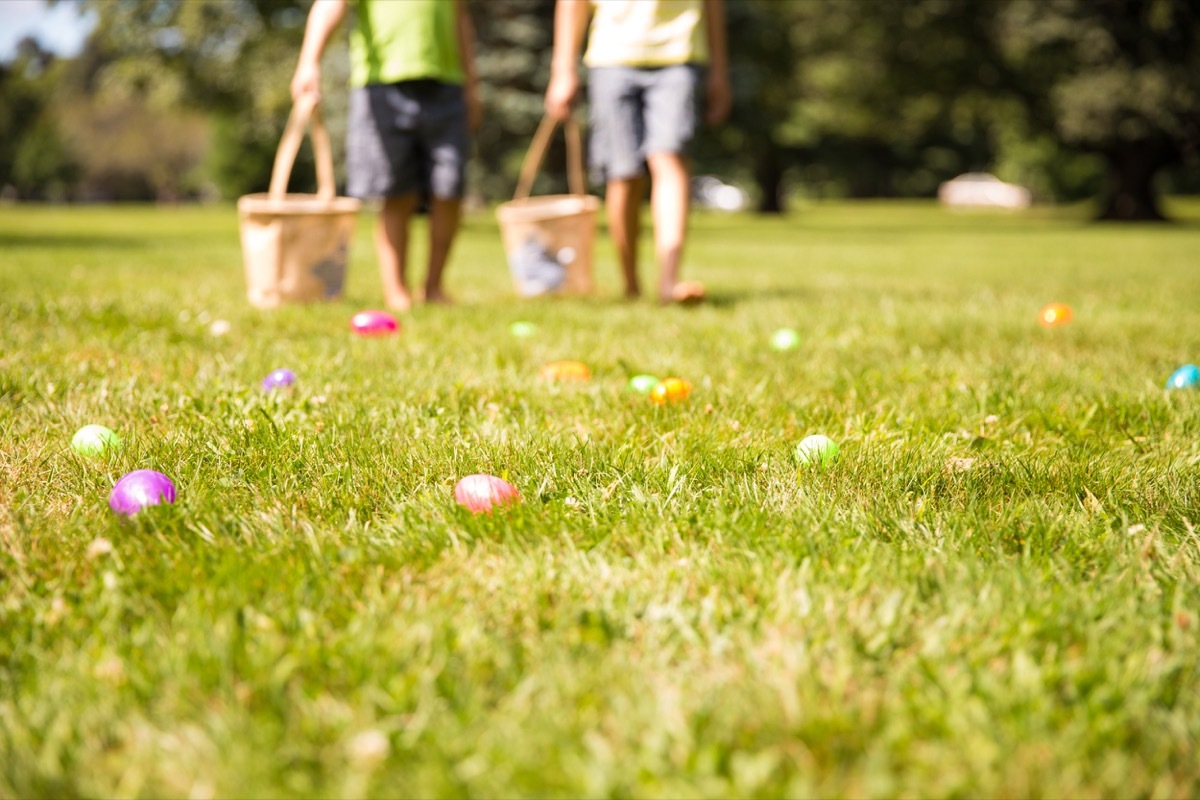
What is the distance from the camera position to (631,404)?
271 centimetres

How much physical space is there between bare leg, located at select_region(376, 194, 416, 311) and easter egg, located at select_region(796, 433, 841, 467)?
3037mm

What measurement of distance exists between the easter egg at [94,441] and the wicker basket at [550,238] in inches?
128

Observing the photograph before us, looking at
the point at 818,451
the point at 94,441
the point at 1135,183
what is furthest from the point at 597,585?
the point at 1135,183

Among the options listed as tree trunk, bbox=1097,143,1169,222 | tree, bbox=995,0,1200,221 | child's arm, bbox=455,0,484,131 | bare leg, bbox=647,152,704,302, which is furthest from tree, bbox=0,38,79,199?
bare leg, bbox=647,152,704,302

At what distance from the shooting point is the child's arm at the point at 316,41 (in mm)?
4582

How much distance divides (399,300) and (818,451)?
120 inches

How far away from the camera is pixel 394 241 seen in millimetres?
4930

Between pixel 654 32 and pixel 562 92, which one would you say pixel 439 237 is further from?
pixel 654 32

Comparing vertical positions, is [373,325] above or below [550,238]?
below

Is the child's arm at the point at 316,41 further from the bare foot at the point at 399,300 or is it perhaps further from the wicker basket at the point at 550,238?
the wicker basket at the point at 550,238

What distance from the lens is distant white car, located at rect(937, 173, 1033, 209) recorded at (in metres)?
60.5

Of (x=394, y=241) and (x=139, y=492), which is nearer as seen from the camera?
(x=139, y=492)

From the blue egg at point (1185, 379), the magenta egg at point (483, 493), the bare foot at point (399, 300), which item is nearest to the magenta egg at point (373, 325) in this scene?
the bare foot at point (399, 300)

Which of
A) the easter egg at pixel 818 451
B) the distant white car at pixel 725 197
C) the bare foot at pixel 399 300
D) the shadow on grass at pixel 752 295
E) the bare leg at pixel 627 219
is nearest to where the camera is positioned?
the easter egg at pixel 818 451
